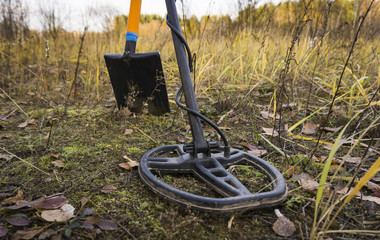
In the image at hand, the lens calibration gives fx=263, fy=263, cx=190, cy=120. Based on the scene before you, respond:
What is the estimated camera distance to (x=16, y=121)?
2090 millimetres

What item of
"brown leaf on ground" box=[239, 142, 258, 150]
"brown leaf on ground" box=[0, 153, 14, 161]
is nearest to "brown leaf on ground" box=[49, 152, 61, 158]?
"brown leaf on ground" box=[0, 153, 14, 161]

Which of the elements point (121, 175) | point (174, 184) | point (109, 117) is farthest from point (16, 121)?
point (174, 184)

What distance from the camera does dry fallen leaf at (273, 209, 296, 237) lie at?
3.11ft

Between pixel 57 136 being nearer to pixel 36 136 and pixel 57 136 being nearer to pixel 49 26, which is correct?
pixel 36 136

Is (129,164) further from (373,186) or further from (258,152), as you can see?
(373,186)

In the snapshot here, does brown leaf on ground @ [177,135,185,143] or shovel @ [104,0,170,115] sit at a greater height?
shovel @ [104,0,170,115]

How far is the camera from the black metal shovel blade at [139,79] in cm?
192

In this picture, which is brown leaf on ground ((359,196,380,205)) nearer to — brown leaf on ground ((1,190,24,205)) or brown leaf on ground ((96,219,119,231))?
brown leaf on ground ((96,219,119,231))

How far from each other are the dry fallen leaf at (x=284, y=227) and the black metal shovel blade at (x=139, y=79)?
1.24 meters

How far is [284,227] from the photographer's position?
967 mm

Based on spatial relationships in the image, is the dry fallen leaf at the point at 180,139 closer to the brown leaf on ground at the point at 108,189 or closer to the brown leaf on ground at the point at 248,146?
the brown leaf on ground at the point at 248,146

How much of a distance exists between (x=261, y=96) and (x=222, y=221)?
6.65 ft

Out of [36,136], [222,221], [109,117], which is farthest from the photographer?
[109,117]

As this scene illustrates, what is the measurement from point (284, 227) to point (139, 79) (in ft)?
4.84
